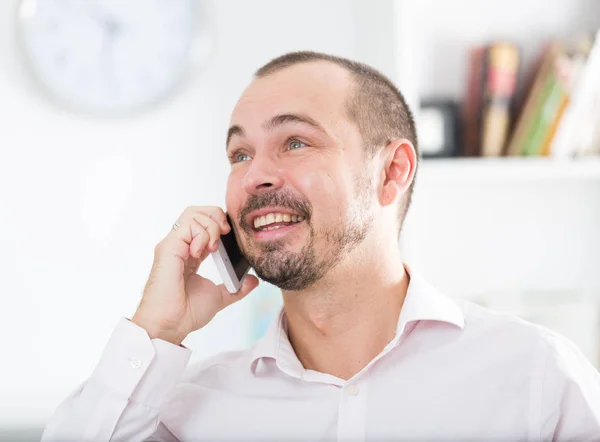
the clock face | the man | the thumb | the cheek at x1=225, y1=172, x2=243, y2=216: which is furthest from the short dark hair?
the clock face

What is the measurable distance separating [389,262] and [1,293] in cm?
121

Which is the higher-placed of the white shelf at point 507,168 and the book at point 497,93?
the book at point 497,93

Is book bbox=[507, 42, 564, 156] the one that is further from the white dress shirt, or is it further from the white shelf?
the white dress shirt

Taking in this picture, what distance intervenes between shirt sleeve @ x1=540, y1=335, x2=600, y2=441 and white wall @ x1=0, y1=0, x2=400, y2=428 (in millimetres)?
995

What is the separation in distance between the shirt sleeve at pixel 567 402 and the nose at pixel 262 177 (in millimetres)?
531

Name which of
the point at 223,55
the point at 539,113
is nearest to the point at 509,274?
the point at 539,113

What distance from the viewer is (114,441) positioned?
1.16 m

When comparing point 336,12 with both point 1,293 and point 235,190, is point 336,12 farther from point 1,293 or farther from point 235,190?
point 1,293

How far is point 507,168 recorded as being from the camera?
1845mm

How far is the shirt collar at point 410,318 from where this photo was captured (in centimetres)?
118

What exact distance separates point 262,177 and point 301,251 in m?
0.14

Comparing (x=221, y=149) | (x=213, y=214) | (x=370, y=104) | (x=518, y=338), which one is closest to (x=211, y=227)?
(x=213, y=214)

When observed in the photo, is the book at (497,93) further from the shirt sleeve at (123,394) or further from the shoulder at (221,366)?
the shirt sleeve at (123,394)

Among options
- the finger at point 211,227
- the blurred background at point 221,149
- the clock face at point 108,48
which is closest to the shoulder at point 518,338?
the finger at point 211,227
